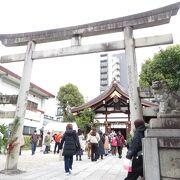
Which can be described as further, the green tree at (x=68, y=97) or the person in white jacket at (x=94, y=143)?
the green tree at (x=68, y=97)

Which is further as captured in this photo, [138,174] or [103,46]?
[103,46]

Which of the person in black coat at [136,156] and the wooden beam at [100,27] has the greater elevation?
the wooden beam at [100,27]

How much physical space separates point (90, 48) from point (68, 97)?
3024 centimetres

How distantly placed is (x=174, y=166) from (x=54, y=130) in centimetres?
1630

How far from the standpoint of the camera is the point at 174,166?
4.93 metres

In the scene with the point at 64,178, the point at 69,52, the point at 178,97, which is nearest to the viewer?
the point at 178,97

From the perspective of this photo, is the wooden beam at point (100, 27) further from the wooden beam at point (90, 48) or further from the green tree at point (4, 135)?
the green tree at point (4, 135)

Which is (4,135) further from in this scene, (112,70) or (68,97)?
(112,70)

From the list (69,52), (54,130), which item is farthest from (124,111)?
(69,52)

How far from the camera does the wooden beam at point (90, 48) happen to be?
7.78 meters

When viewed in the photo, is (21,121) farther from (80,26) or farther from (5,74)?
(5,74)

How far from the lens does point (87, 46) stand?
8.69 m

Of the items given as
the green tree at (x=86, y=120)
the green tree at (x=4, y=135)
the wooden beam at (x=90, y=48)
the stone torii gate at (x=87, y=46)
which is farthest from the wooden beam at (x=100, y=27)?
the green tree at (x=86, y=120)

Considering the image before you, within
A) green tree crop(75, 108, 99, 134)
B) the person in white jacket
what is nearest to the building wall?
green tree crop(75, 108, 99, 134)
